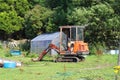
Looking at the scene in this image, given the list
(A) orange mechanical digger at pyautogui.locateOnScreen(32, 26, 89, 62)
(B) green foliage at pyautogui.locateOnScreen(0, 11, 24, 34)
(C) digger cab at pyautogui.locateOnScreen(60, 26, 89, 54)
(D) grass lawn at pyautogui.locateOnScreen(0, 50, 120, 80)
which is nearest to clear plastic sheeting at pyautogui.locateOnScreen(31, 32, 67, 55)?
(B) green foliage at pyautogui.locateOnScreen(0, 11, 24, 34)

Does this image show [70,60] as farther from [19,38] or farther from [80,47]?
[19,38]

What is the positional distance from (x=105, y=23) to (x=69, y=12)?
6.89 metres

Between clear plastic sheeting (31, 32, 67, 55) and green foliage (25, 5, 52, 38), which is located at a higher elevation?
green foliage (25, 5, 52, 38)

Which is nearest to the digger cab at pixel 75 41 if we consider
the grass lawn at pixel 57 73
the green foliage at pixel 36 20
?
the grass lawn at pixel 57 73

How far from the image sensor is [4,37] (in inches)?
2309

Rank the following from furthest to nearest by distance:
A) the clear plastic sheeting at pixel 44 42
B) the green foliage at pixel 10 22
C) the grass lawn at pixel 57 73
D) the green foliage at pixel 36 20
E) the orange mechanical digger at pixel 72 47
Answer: the green foliage at pixel 10 22, the green foliage at pixel 36 20, the clear plastic sheeting at pixel 44 42, the orange mechanical digger at pixel 72 47, the grass lawn at pixel 57 73

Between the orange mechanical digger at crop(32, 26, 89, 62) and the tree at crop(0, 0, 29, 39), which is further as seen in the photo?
the tree at crop(0, 0, 29, 39)

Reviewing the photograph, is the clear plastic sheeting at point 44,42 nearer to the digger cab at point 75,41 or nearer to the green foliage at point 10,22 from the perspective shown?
the green foliage at point 10,22

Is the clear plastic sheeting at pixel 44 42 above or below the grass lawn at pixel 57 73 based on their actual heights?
below

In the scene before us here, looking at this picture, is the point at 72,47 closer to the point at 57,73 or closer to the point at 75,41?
the point at 75,41

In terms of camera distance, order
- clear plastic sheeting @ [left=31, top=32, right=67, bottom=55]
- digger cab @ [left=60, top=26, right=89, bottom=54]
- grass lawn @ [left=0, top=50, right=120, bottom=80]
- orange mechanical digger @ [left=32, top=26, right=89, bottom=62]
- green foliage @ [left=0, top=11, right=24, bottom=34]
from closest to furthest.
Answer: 1. grass lawn @ [left=0, top=50, right=120, bottom=80]
2. orange mechanical digger @ [left=32, top=26, right=89, bottom=62]
3. digger cab @ [left=60, top=26, right=89, bottom=54]
4. clear plastic sheeting @ [left=31, top=32, right=67, bottom=55]
5. green foliage @ [left=0, top=11, right=24, bottom=34]

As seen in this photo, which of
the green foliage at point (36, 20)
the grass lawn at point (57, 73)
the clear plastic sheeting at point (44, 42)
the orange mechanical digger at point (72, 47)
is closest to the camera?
the grass lawn at point (57, 73)

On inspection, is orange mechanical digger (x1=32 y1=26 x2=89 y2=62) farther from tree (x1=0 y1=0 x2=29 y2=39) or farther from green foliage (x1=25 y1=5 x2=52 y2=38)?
tree (x1=0 y1=0 x2=29 y2=39)

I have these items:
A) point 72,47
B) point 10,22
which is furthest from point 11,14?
point 72,47
